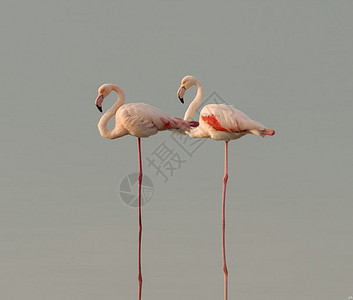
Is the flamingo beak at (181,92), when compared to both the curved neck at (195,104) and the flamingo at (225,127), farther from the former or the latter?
the flamingo at (225,127)

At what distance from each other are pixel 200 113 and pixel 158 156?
0.93m

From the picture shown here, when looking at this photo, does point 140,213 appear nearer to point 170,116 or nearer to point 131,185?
point 131,185

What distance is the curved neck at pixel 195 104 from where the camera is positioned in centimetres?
1195

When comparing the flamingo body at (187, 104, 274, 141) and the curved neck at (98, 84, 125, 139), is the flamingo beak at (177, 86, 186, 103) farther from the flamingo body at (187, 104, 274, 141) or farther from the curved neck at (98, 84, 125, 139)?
the curved neck at (98, 84, 125, 139)

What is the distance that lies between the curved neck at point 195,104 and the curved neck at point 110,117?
3.59 ft

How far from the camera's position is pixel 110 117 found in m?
11.6

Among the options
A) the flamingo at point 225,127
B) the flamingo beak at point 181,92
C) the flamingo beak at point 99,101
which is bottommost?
the flamingo at point 225,127

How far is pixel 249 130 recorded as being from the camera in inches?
427

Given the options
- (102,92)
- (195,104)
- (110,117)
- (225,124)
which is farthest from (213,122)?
(102,92)

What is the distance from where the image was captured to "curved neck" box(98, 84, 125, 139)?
11.6 meters

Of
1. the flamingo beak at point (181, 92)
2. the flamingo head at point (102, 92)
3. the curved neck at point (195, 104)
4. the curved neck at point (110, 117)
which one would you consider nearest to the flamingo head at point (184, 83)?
the flamingo beak at point (181, 92)

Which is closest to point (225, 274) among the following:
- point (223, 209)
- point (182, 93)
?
point (223, 209)

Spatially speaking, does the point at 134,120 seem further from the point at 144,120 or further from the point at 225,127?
the point at 225,127

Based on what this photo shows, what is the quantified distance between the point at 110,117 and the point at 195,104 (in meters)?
1.42
